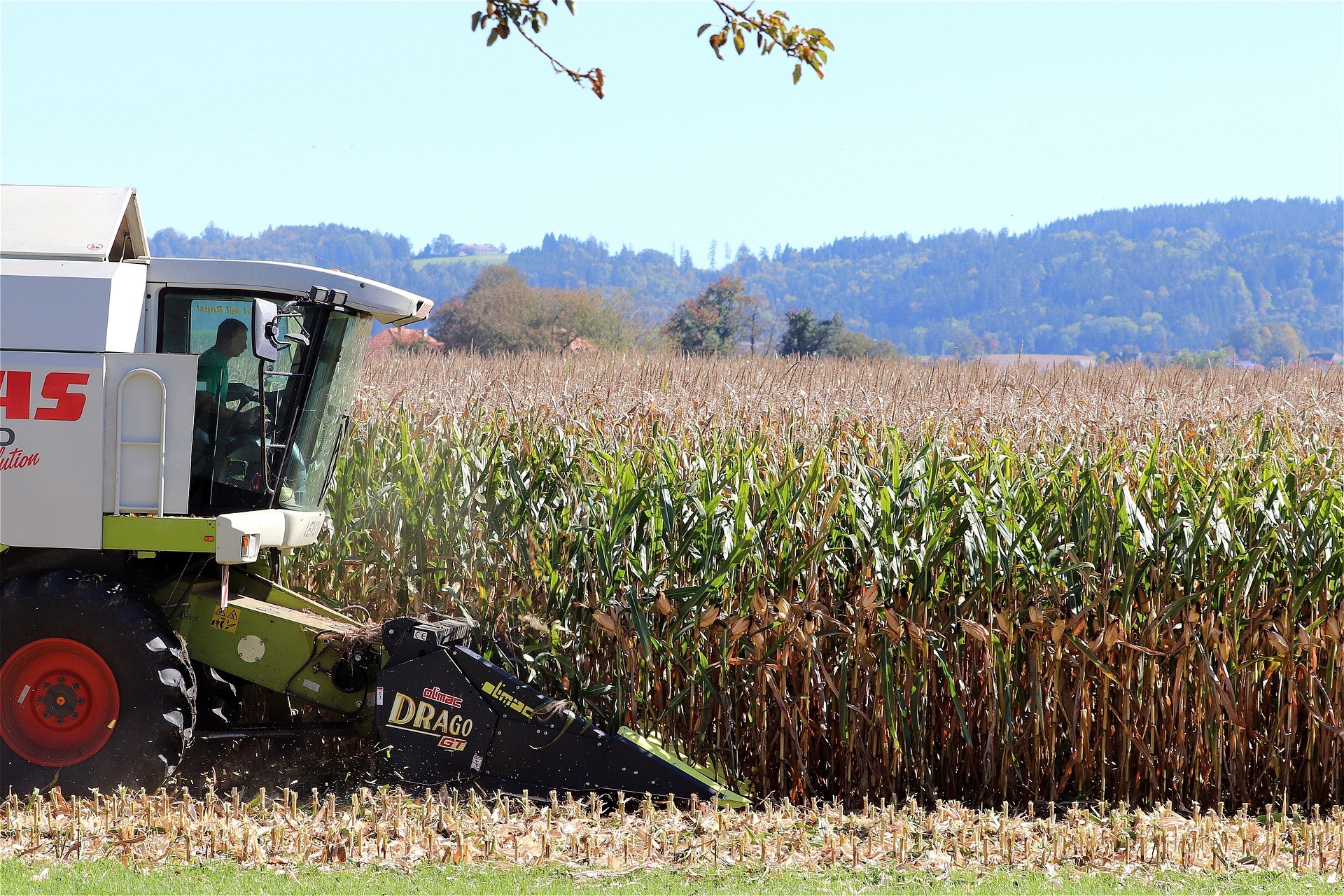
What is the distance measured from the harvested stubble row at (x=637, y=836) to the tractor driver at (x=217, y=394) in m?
1.40

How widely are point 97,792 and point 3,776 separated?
0.50m

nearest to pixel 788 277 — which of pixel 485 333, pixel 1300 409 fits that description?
pixel 485 333

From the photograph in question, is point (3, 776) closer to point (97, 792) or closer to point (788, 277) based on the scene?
point (97, 792)

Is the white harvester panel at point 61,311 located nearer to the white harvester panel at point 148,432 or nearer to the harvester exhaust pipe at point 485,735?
the white harvester panel at point 148,432

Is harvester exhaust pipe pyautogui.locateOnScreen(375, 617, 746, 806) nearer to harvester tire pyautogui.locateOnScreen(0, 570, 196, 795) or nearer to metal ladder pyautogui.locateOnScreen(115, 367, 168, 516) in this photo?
harvester tire pyautogui.locateOnScreen(0, 570, 196, 795)

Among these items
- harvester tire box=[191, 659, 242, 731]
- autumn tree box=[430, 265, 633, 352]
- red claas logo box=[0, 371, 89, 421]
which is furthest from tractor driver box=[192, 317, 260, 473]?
autumn tree box=[430, 265, 633, 352]

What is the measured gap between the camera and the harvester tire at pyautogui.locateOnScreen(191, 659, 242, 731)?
178 inches

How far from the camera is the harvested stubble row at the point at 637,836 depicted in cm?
361

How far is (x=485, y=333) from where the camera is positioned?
41.0m

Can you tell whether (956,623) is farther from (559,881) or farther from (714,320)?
(714,320)

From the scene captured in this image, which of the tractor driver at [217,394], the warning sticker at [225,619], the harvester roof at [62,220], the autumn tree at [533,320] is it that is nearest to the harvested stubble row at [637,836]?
the warning sticker at [225,619]

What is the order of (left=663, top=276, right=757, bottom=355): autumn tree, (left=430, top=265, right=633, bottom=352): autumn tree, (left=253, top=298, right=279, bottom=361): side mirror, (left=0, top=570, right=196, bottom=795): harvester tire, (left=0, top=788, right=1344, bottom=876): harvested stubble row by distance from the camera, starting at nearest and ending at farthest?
(left=0, top=788, right=1344, bottom=876): harvested stubble row < (left=253, top=298, right=279, bottom=361): side mirror < (left=0, top=570, right=196, bottom=795): harvester tire < (left=430, top=265, right=633, bottom=352): autumn tree < (left=663, top=276, right=757, bottom=355): autumn tree

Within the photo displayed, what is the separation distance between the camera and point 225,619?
451 cm

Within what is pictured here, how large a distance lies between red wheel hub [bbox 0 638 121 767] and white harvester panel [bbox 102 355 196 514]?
2.05ft
